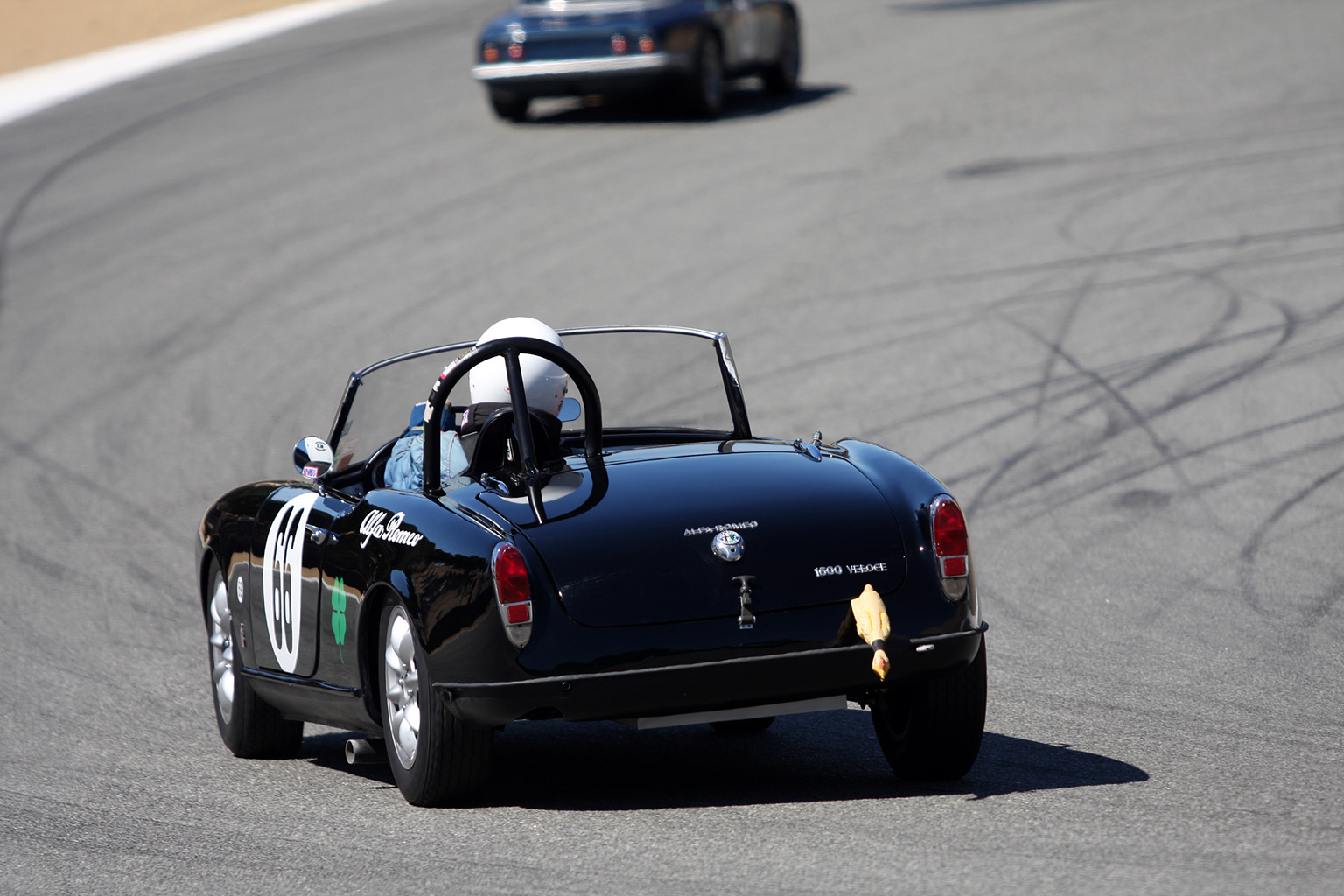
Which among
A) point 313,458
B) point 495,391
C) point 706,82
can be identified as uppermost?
point 495,391

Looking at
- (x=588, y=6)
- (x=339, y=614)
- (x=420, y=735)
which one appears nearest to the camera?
(x=420, y=735)

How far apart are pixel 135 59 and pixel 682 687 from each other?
23824mm

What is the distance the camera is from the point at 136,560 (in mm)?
10242

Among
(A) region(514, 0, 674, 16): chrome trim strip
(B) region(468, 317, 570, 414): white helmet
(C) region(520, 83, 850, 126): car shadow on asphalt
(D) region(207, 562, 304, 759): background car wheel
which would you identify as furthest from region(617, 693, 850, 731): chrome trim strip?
(C) region(520, 83, 850, 126): car shadow on asphalt

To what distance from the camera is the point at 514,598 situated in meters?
4.91

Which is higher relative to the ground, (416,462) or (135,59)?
(416,462)

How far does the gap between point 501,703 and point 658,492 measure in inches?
32.2

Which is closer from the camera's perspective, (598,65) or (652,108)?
(598,65)

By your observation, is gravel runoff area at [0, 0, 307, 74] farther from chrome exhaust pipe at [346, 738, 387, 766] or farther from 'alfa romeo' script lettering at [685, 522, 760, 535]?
'alfa romeo' script lettering at [685, 522, 760, 535]

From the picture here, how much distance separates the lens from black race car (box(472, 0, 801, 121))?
18203 mm

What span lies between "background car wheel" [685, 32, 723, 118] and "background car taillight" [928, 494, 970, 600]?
14224 millimetres

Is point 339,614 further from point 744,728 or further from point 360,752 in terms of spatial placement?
point 744,728

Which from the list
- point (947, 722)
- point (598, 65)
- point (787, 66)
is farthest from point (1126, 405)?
point (787, 66)

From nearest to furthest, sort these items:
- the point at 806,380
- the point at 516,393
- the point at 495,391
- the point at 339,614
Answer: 1. the point at 516,393
2. the point at 339,614
3. the point at 495,391
4. the point at 806,380
